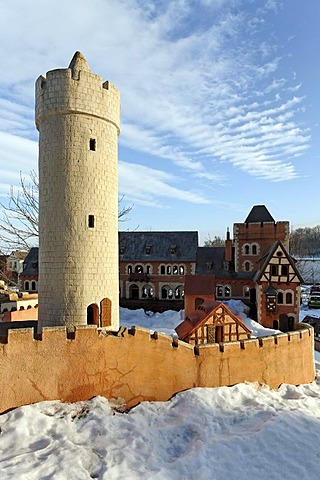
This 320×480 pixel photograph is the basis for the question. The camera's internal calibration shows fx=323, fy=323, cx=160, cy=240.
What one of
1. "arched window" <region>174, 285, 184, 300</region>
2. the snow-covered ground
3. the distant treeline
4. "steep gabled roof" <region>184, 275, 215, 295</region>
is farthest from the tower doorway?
the distant treeline

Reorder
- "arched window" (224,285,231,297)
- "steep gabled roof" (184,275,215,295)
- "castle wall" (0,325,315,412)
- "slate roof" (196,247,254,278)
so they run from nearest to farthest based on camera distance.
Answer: "castle wall" (0,325,315,412)
"steep gabled roof" (184,275,215,295)
"arched window" (224,285,231,297)
"slate roof" (196,247,254,278)

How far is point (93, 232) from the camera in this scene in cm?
952

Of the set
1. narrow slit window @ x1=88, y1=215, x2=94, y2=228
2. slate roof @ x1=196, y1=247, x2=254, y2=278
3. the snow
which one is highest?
narrow slit window @ x1=88, y1=215, x2=94, y2=228

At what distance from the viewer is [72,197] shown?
9273 millimetres

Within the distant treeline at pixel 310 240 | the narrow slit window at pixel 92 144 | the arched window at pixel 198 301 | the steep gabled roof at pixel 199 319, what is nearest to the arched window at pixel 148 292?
the arched window at pixel 198 301

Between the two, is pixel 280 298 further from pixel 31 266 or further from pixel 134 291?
pixel 31 266

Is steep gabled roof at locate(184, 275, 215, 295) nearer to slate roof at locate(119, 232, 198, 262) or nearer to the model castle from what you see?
slate roof at locate(119, 232, 198, 262)

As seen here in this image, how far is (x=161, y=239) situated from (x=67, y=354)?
2586 cm

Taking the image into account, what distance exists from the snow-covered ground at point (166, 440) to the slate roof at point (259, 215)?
74.3 ft

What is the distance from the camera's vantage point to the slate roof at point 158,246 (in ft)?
104

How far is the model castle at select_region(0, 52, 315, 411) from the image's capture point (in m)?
7.33

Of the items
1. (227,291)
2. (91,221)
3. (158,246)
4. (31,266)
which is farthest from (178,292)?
(91,221)

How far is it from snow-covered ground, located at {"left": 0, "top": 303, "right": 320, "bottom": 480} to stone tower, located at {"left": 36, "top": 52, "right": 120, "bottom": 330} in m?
2.88

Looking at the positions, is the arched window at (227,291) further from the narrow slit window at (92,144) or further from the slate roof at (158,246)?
the narrow slit window at (92,144)
